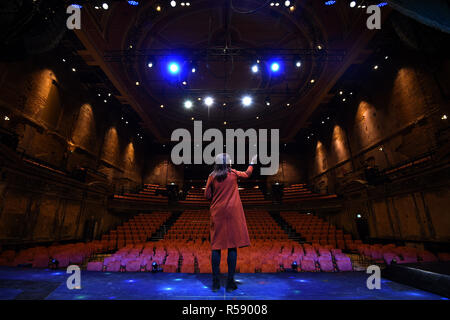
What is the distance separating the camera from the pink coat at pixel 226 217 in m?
1.87

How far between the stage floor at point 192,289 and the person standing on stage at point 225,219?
0.23 metres

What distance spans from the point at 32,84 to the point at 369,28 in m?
13.4

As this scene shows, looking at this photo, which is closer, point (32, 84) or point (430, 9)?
point (430, 9)

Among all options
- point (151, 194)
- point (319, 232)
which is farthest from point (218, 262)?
point (151, 194)

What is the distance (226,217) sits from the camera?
76.4 inches

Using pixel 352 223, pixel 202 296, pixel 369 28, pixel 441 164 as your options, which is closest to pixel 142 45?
pixel 369 28

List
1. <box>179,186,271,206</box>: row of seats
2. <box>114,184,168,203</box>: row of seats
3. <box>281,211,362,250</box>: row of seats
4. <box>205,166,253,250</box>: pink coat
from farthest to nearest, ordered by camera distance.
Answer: <box>179,186,271,206</box>: row of seats, <box>114,184,168,203</box>: row of seats, <box>281,211,362,250</box>: row of seats, <box>205,166,253,250</box>: pink coat

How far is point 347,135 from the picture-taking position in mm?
12383

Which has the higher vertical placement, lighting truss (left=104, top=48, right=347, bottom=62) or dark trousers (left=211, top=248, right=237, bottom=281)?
lighting truss (left=104, top=48, right=347, bottom=62)

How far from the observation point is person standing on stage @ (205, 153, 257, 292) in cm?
184

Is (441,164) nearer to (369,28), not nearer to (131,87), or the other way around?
(369,28)

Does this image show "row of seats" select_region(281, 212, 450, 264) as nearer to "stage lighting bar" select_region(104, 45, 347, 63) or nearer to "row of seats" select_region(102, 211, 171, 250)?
"stage lighting bar" select_region(104, 45, 347, 63)

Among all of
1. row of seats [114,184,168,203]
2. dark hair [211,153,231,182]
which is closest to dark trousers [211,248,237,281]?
dark hair [211,153,231,182]
